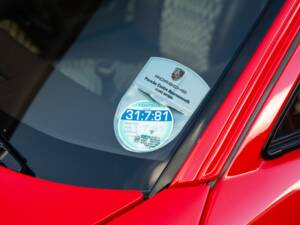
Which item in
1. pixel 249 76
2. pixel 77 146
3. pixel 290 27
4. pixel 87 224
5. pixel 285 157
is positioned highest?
pixel 290 27

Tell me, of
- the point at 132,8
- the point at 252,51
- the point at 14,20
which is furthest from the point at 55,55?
the point at 252,51

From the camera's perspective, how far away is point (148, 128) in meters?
1.57

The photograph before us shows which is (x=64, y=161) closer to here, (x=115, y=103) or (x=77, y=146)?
(x=77, y=146)

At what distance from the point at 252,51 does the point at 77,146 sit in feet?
1.63

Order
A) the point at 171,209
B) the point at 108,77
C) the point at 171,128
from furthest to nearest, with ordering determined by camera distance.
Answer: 1. the point at 108,77
2. the point at 171,128
3. the point at 171,209

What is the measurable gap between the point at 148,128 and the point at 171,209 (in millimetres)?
236

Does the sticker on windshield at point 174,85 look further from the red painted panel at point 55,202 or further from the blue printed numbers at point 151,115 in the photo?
the red painted panel at point 55,202

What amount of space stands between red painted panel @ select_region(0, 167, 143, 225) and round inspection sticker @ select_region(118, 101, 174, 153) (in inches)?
5.3

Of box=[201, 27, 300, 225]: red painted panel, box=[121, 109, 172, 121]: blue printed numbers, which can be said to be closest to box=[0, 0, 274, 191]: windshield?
box=[121, 109, 172, 121]: blue printed numbers

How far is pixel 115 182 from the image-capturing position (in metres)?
1.53

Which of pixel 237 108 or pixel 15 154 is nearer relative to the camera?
pixel 237 108

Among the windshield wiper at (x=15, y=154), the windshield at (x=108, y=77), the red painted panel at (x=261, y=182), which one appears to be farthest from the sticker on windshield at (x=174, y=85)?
the windshield wiper at (x=15, y=154)

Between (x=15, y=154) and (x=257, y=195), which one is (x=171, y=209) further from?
(x=15, y=154)

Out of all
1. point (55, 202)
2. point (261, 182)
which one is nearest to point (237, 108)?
point (261, 182)
